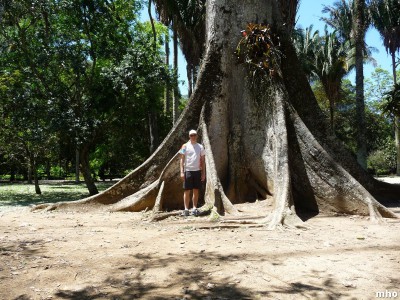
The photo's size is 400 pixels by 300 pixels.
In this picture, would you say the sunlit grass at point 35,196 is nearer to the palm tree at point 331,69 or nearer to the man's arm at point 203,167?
the man's arm at point 203,167

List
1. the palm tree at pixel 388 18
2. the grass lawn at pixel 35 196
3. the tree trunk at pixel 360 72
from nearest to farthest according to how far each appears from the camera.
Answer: the grass lawn at pixel 35 196 → the tree trunk at pixel 360 72 → the palm tree at pixel 388 18

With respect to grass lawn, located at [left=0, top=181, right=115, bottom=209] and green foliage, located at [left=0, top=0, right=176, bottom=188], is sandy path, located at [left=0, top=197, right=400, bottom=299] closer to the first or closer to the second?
grass lawn, located at [left=0, top=181, right=115, bottom=209]

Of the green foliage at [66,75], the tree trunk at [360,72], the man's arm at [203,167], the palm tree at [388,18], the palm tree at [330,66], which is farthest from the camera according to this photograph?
the palm tree at [388,18]

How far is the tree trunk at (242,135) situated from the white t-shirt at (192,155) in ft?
1.14

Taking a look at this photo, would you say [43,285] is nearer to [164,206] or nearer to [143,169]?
[164,206]

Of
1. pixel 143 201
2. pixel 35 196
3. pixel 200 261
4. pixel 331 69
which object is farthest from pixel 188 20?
pixel 200 261

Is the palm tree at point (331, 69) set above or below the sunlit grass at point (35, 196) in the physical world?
above

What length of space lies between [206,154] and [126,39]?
35.8ft

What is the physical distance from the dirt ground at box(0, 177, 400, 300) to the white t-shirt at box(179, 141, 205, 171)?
1.44 metres

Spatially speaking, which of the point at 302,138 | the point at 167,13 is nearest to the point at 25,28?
the point at 167,13

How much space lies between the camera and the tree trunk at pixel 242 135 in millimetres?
7938

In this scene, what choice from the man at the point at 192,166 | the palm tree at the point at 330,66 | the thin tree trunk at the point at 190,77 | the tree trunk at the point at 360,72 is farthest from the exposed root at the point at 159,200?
the palm tree at the point at 330,66

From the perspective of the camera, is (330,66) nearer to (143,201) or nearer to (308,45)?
(308,45)

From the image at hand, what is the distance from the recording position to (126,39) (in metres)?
17.3
